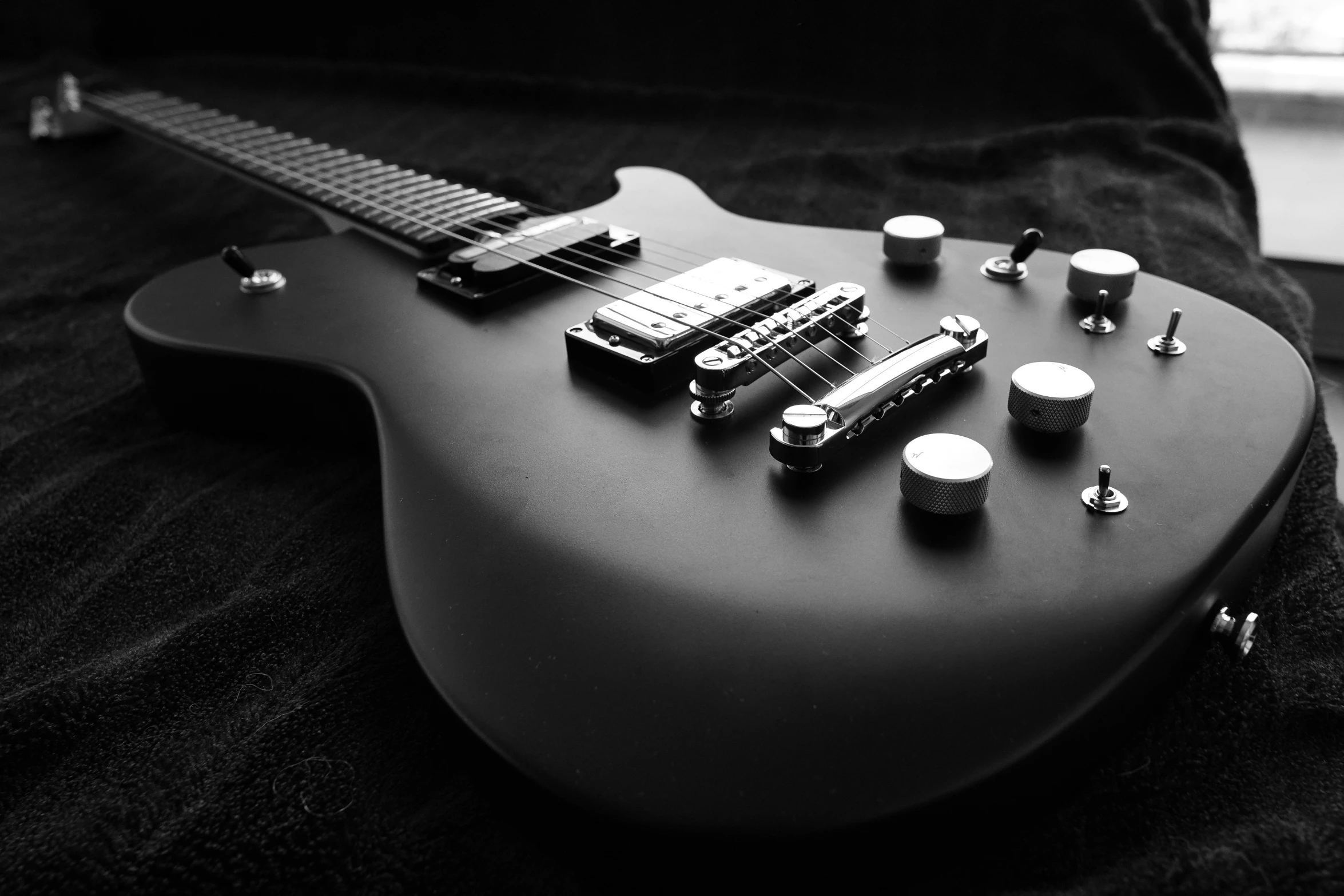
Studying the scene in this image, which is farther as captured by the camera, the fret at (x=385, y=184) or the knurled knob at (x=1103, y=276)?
the fret at (x=385, y=184)

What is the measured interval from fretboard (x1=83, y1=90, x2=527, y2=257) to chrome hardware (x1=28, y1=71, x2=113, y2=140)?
0.63 feet

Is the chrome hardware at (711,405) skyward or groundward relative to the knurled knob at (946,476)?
groundward

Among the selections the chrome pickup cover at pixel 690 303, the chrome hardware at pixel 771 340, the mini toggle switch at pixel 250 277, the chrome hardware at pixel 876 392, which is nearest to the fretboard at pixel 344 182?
the mini toggle switch at pixel 250 277

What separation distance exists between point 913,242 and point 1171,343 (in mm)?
226

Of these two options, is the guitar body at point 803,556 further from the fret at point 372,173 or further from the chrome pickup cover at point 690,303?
the fret at point 372,173

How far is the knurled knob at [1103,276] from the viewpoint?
0.70 m

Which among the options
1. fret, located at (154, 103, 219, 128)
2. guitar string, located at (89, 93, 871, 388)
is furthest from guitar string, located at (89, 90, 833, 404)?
fret, located at (154, 103, 219, 128)

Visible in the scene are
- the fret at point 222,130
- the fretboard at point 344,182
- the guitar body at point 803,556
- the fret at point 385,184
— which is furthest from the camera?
the fret at point 222,130

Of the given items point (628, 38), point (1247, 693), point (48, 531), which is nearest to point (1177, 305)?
point (1247, 693)

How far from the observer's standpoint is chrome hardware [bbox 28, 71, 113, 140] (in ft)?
5.17

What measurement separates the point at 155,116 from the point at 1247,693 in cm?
158

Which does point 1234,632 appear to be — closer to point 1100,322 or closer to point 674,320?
point 1100,322

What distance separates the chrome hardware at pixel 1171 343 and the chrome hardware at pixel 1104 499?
7.5 inches

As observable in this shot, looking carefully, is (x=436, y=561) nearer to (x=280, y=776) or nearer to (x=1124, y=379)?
(x=280, y=776)
